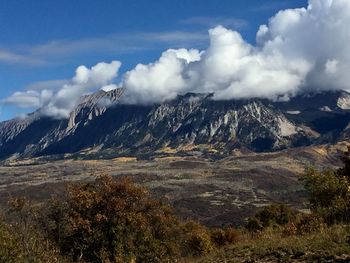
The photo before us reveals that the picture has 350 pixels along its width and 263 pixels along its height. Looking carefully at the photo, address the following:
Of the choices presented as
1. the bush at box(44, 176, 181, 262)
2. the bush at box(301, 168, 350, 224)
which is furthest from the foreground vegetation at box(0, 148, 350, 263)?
the bush at box(301, 168, 350, 224)

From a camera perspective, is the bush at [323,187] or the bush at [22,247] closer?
the bush at [22,247]

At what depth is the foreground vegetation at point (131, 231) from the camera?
2088 centimetres

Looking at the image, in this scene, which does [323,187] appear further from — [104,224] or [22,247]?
[22,247]

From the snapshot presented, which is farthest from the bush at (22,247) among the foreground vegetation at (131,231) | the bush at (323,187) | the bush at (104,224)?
the bush at (323,187)

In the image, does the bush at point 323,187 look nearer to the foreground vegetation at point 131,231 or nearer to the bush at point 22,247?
the foreground vegetation at point 131,231

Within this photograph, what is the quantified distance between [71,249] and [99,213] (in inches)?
137

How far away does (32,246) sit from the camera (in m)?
22.4

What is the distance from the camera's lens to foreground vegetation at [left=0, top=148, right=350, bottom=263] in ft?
68.5

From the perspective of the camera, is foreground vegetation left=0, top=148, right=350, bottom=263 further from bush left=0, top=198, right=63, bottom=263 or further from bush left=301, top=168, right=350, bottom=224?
bush left=301, top=168, right=350, bottom=224

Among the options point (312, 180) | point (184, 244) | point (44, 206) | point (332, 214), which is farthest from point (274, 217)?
point (332, 214)

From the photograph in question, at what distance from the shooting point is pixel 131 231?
38875 millimetres

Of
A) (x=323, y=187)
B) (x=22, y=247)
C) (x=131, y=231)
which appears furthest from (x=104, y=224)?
(x=323, y=187)

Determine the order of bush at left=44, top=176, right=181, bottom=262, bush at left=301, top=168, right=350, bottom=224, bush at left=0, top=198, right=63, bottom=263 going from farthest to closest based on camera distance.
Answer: bush at left=301, top=168, right=350, bottom=224 < bush at left=44, top=176, right=181, bottom=262 < bush at left=0, top=198, right=63, bottom=263

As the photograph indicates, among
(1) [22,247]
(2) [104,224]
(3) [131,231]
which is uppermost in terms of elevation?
(1) [22,247]
